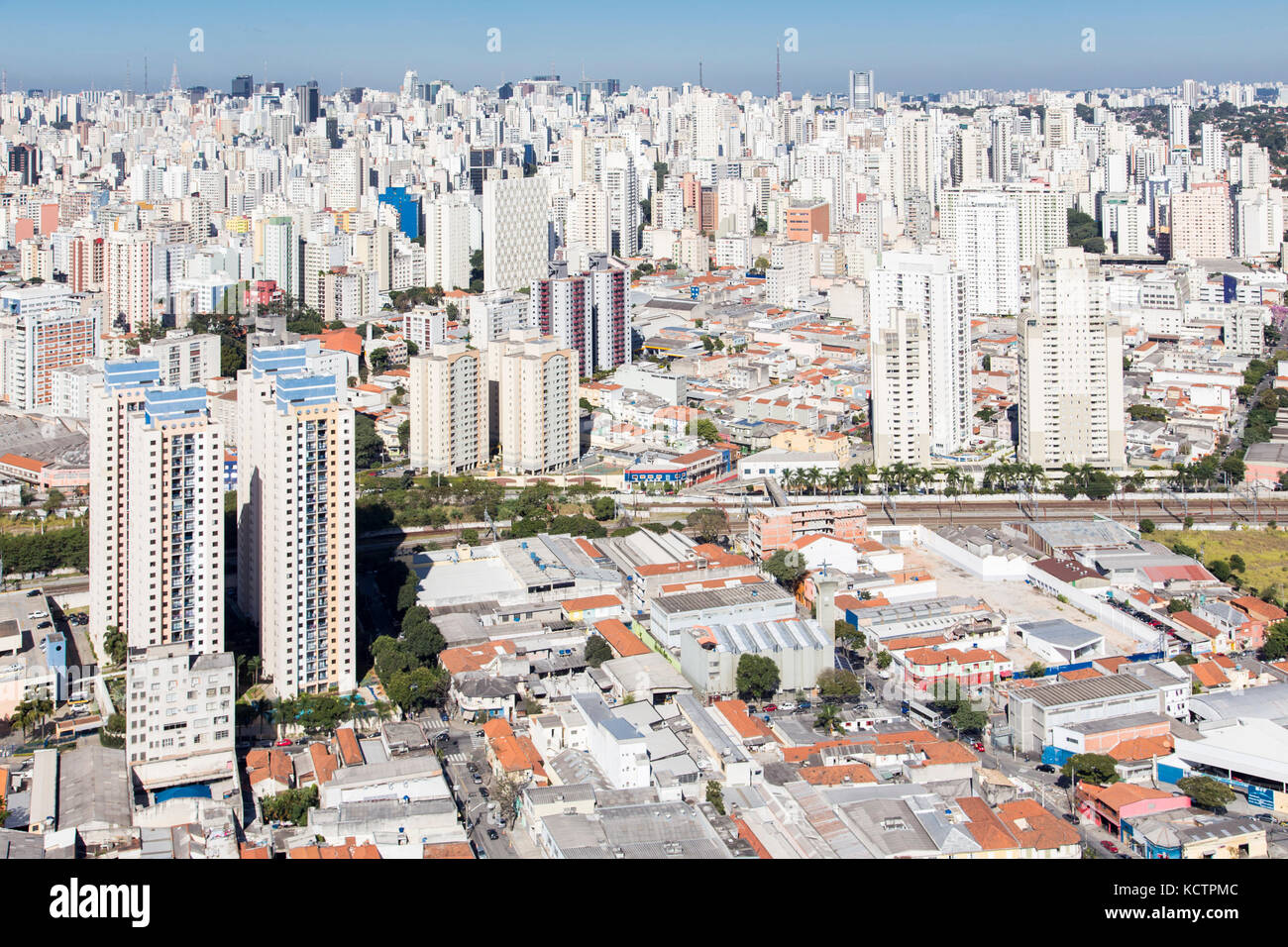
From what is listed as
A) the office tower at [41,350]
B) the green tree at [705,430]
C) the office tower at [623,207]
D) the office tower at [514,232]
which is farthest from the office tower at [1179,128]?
the office tower at [41,350]

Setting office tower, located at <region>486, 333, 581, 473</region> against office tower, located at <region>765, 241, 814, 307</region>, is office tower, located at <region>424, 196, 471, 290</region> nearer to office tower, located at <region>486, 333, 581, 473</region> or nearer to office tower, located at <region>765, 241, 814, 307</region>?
office tower, located at <region>765, 241, 814, 307</region>

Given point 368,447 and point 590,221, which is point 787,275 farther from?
point 368,447

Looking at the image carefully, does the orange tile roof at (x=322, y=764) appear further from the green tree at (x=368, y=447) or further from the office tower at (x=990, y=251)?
the office tower at (x=990, y=251)

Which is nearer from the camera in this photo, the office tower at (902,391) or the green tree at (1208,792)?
the green tree at (1208,792)

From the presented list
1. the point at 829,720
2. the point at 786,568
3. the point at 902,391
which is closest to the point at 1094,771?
the point at 829,720

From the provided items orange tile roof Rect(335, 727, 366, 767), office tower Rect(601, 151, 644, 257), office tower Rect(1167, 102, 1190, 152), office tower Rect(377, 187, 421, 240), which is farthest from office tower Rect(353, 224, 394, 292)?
office tower Rect(1167, 102, 1190, 152)

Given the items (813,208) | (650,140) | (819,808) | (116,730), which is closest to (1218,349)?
(813,208)
